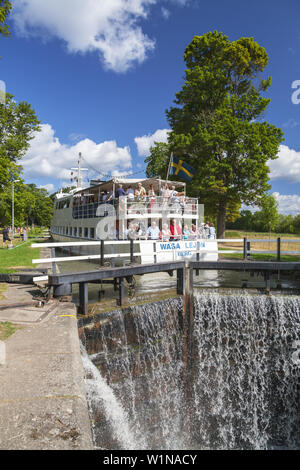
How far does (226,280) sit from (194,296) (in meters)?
3.60

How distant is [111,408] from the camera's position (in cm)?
582

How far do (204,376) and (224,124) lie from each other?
2089 centimetres

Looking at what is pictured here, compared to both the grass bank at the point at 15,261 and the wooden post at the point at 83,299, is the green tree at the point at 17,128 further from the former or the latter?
the wooden post at the point at 83,299

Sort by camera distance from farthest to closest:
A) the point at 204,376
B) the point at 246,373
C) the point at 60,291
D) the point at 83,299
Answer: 1. the point at 246,373
2. the point at 204,376
3. the point at 83,299
4. the point at 60,291

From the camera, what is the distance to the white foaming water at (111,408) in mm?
5371

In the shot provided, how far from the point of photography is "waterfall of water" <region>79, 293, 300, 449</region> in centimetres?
630

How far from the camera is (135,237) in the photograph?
14.6 metres

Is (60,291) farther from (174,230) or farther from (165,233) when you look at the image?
(174,230)

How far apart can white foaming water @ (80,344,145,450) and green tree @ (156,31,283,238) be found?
19.6 metres

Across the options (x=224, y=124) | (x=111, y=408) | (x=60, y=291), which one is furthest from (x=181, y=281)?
(x=224, y=124)

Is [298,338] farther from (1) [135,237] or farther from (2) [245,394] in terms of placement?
(1) [135,237]

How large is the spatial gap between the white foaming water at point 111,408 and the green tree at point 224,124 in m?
19.6

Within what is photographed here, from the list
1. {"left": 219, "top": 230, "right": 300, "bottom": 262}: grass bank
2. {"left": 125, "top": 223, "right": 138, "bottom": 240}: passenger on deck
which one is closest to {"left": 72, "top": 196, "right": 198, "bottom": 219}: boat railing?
{"left": 125, "top": 223, "right": 138, "bottom": 240}: passenger on deck

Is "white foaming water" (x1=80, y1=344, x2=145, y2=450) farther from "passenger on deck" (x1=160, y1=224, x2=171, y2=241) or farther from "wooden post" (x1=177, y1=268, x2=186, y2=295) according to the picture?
"passenger on deck" (x1=160, y1=224, x2=171, y2=241)
